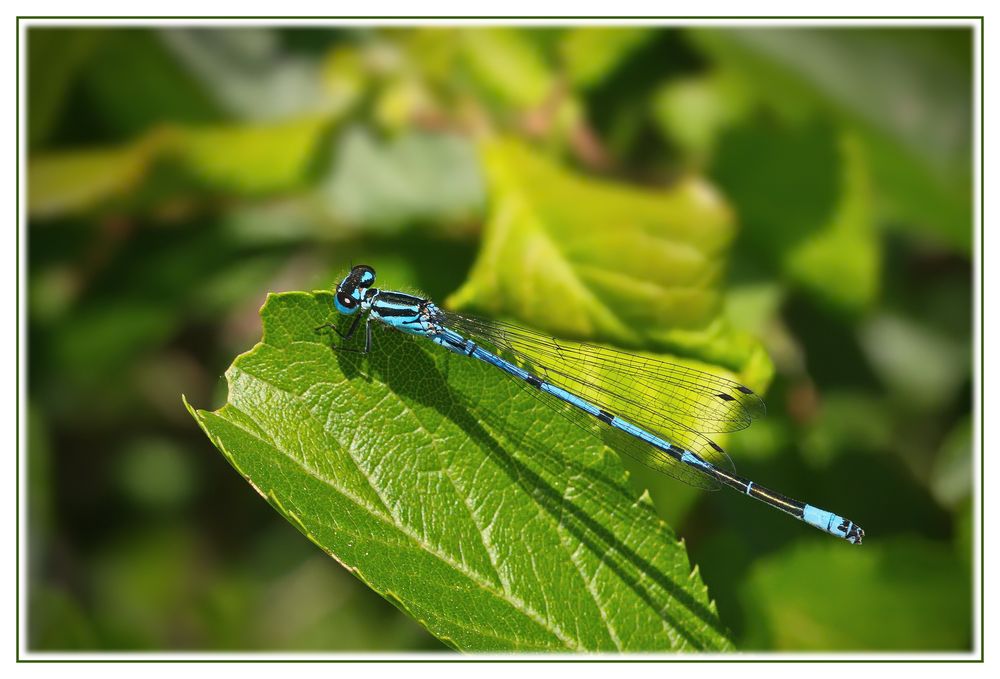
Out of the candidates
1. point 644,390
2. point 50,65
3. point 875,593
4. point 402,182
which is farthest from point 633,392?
point 50,65

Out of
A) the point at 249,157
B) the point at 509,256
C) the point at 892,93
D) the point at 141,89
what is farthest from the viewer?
the point at 141,89

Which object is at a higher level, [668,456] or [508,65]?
[508,65]

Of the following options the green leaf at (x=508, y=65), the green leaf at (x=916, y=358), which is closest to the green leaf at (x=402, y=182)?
the green leaf at (x=508, y=65)

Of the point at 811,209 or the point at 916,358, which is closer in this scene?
the point at 811,209

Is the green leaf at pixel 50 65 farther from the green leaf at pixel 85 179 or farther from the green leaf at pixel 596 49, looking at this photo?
the green leaf at pixel 596 49

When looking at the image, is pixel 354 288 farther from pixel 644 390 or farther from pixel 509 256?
pixel 644 390

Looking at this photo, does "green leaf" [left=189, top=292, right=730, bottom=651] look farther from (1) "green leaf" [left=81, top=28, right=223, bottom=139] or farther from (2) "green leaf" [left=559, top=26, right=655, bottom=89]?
(1) "green leaf" [left=81, top=28, right=223, bottom=139]
